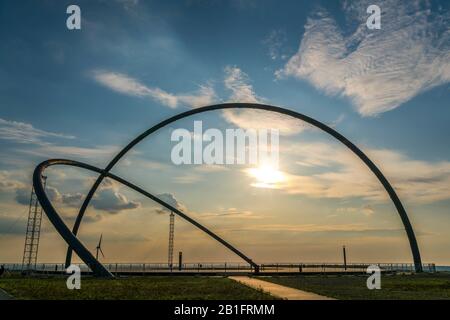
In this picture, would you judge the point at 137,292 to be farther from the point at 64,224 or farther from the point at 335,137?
the point at 335,137

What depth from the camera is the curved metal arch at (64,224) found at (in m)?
35.2

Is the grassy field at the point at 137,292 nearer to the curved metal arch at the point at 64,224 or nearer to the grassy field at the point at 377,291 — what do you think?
the grassy field at the point at 377,291

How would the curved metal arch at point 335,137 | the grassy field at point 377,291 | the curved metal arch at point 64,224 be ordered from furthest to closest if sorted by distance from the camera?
the curved metal arch at point 335,137, the curved metal arch at point 64,224, the grassy field at point 377,291

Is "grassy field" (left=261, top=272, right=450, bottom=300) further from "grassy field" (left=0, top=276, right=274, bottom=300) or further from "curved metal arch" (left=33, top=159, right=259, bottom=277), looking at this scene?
"curved metal arch" (left=33, top=159, right=259, bottom=277)

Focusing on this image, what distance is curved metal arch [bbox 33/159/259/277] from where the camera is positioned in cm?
3516

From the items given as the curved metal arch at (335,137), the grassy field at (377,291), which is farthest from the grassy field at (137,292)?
the curved metal arch at (335,137)

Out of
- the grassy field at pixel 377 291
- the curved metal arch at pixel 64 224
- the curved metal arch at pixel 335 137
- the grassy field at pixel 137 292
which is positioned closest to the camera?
the grassy field at pixel 137 292

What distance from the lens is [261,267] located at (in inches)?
2486

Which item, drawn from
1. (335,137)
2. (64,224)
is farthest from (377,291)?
(335,137)

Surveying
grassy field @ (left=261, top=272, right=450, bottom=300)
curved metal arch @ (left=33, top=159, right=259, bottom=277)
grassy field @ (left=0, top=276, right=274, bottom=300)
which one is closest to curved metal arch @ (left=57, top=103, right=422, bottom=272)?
curved metal arch @ (left=33, top=159, right=259, bottom=277)

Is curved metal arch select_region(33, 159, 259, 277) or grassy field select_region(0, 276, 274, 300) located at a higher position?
curved metal arch select_region(33, 159, 259, 277)
